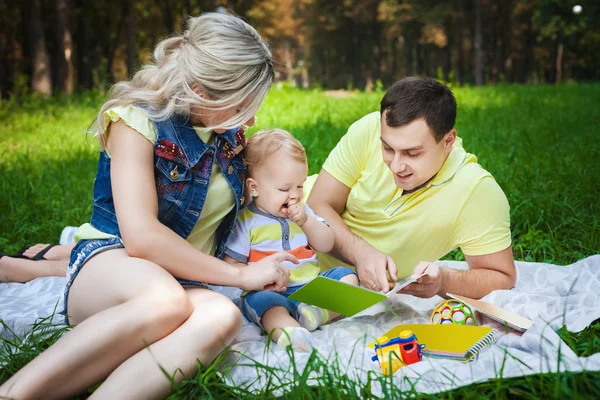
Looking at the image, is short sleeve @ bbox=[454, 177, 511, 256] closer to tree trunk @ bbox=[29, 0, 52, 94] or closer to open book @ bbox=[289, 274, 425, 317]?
open book @ bbox=[289, 274, 425, 317]

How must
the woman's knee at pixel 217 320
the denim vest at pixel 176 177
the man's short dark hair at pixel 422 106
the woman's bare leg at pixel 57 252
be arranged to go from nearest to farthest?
the woman's knee at pixel 217 320
the denim vest at pixel 176 177
the man's short dark hair at pixel 422 106
the woman's bare leg at pixel 57 252

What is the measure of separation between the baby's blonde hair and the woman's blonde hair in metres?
0.35

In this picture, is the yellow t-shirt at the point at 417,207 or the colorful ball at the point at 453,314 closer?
the colorful ball at the point at 453,314

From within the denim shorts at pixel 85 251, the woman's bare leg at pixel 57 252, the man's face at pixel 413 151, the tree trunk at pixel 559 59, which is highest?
the man's face at pixel 413 151

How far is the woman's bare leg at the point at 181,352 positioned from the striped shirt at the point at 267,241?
0.46 metres

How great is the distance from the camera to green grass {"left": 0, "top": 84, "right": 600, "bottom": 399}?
2084mm

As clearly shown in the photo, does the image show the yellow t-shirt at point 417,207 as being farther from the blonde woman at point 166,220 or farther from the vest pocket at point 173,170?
the vest pocket at point 173,170

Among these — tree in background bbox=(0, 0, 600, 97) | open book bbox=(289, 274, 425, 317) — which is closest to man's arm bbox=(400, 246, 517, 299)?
open book bbox=(289, 274, 425, 317)

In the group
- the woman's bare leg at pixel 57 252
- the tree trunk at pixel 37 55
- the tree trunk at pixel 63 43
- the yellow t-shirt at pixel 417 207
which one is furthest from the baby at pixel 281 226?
the tree trunk at pixel 63 43

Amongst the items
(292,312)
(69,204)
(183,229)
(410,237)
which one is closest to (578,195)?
(410,237)

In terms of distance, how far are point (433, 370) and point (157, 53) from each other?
65.1 inches

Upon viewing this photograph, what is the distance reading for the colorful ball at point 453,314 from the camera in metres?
2.71

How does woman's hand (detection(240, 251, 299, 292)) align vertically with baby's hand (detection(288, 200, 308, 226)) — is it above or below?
below

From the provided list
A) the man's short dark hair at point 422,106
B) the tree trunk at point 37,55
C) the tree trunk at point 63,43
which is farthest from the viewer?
the tree trunk at point 63,43
